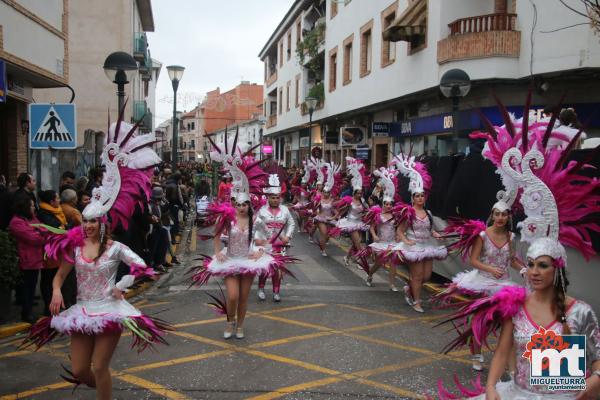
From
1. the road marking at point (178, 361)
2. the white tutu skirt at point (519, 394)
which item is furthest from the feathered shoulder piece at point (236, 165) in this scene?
the white tutu skirt at point (519, 394)

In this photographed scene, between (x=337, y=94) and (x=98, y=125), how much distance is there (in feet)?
43.0

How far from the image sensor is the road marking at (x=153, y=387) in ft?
17.5

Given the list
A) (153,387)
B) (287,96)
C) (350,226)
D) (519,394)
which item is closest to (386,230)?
(350,226)

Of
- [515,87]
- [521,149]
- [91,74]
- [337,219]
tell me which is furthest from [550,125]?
[91,74]

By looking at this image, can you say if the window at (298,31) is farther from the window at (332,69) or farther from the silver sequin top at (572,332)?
the silver sequin top at (572,332)

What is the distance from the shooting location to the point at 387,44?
21.9m

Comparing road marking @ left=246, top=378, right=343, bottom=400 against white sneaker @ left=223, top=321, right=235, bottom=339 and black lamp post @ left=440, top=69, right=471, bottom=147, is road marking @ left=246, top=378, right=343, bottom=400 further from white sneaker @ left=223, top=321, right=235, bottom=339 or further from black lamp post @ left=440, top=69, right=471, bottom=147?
black lamp post @ left=440, top=69, right=471, bottom=147

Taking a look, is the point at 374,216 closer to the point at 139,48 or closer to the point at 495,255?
the point at 495,255

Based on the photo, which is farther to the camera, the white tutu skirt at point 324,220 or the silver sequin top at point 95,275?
the white tutu skirt at point 324,220

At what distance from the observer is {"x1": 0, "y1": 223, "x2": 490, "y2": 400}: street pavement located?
5.50 metres

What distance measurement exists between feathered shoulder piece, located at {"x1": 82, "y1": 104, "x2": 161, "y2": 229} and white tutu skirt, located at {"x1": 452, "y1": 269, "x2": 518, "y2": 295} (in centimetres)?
349

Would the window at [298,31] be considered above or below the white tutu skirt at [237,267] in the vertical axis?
above

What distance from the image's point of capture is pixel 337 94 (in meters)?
29.0

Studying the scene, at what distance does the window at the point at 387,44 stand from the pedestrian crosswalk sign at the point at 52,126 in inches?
552
